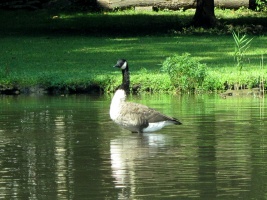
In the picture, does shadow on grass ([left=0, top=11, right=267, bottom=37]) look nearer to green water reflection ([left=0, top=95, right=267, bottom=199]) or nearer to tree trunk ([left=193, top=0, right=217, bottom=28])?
tree trunk ([left=193, top=0, right=217, bottom=28])

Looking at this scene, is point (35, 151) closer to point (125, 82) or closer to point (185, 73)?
point (125, 82)

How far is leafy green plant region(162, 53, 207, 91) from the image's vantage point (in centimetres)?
2536

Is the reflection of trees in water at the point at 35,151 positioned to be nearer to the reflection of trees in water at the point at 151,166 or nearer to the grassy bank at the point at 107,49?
the reflection of trees in water at the point at 151,166

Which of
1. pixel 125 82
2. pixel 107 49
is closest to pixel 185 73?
pixel 125 82

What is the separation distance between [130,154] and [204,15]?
97.7ft

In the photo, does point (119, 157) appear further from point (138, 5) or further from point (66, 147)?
point (138, 5)

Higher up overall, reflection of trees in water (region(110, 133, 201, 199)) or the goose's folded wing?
the goose's folded wing

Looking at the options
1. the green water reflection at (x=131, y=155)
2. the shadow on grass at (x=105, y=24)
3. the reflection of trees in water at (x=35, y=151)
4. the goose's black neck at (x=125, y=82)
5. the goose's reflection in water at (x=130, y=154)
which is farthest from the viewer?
the shadow on grass at (x=105, y=24)

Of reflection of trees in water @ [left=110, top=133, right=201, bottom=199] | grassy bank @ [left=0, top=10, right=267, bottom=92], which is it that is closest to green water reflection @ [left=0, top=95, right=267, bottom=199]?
reflection of trees in water @ [left=110, top=133, right=201, bottom=199]

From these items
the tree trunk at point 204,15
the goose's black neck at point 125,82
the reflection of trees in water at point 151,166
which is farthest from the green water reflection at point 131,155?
the tree trunk at point 204,15

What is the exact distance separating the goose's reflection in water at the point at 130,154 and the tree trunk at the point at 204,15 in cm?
2703

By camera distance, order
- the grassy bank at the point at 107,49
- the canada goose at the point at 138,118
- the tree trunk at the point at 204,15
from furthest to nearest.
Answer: the tree trunk at the point at 204,15
the grassy bank at the point at 107,49
the canada goose at the point at 138,118

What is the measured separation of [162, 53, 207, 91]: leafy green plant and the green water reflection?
3457mm

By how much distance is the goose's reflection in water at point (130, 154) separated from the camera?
1221 centimetres
